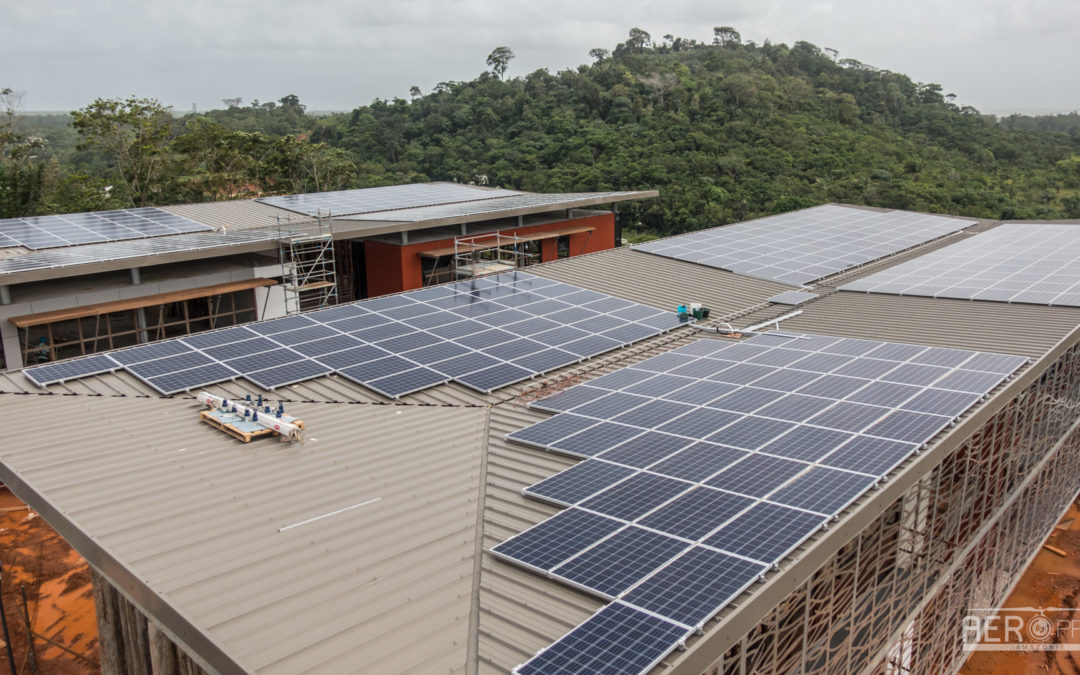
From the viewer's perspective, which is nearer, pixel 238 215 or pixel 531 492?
pixel 531 492

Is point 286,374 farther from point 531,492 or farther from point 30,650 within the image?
point 30,650

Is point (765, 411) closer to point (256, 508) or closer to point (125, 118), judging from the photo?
point (256, 508)

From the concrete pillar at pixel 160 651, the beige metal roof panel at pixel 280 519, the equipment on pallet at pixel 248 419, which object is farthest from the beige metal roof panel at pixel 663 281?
the concrete pillar at pixel 160 651

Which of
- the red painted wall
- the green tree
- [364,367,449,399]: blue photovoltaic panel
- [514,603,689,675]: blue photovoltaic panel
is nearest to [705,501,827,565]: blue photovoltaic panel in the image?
[514,603,689,675]: blue photovoltaic panel

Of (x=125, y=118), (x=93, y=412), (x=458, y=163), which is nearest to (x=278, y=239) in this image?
(x=93, y=412)

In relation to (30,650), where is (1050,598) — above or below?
below

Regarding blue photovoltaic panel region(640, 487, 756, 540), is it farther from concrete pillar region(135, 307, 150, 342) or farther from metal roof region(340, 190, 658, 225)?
metal roof region(340, 190, 658, 225)

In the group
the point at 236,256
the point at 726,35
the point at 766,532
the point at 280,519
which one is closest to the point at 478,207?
the point at 236,256
